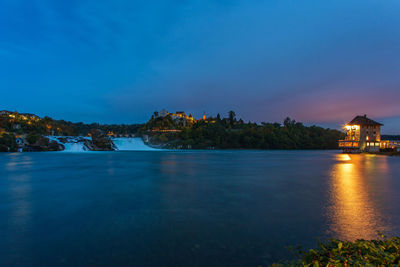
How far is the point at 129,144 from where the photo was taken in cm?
6631

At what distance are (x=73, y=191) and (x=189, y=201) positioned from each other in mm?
6274

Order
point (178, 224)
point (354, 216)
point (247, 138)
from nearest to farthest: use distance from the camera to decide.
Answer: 1. point (178, 224)
2. point (354, 216)
3. point (247, 138)

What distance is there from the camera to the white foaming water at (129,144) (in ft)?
206

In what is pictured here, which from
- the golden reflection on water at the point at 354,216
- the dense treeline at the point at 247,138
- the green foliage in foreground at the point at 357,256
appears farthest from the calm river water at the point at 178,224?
the dense treeline at the point at 247,138

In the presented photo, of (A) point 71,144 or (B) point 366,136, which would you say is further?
(A) point 71,144

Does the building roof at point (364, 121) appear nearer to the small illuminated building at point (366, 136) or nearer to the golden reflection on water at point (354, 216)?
the small illuminated building at point (366, 136)

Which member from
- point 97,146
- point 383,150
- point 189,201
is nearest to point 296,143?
point 383,150

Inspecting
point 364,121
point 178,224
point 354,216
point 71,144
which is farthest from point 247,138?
point 178,224

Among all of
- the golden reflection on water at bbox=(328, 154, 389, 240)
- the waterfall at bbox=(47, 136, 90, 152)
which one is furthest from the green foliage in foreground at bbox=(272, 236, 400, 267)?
the waterfall at bbox=(47, 136, 90, 152)

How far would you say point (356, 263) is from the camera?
2.29m

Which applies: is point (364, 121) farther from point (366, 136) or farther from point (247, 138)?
point (247, 138)

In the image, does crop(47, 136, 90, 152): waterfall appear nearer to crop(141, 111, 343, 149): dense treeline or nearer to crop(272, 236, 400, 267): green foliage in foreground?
crop(141, 111, 343, 149): dense treeline

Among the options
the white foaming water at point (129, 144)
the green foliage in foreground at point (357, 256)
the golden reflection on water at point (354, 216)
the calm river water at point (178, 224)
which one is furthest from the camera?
the white foaming water at point (129, 144)

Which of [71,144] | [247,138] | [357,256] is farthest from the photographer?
[247,138]
